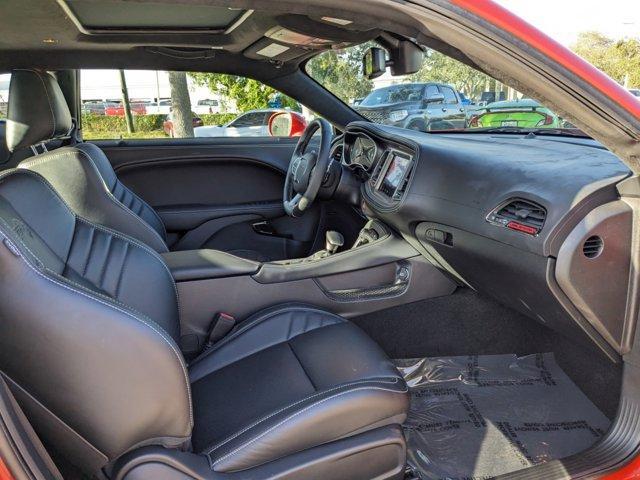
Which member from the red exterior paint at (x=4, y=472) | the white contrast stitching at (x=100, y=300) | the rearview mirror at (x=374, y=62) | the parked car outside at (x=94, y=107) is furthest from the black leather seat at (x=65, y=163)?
the red exterior paint at (x=4, y=472)

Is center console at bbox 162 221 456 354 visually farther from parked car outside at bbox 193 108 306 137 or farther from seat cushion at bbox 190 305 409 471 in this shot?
parked car outside at bbox 193 108 306 137

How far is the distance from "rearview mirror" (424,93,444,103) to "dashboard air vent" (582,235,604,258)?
49.2 inches

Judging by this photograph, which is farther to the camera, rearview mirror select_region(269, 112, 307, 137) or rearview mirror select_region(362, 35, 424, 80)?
rearview mirror select_region(269, 112, 307, 137)

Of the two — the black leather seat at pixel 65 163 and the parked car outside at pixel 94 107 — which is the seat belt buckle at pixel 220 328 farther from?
the parked car outside at pixel 94 107

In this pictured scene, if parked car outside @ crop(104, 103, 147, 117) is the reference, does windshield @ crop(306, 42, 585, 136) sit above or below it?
above

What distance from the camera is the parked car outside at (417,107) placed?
2.44m

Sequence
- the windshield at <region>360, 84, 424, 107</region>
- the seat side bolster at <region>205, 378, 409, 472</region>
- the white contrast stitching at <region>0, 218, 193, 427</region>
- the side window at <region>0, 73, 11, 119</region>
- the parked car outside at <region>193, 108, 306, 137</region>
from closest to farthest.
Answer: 1. the white contrast stitching at <region>0, 218, 193, 427</region>
2. the seat side bolster at <region>205, 378, 409, 472</region>
3. the side window at <region>0, 73, 11, 119</region>
4. the windshield at <region>360, 84, 424, 107</region>
5. the parked car outside at <region>193, 108, 306, 137</region>

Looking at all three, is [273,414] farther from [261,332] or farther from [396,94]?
[396,94]

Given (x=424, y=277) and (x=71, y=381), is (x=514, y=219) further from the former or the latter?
(x=71, y=381)

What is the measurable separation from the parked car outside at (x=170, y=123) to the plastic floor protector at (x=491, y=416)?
2.34 m

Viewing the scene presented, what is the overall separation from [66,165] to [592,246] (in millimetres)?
1760

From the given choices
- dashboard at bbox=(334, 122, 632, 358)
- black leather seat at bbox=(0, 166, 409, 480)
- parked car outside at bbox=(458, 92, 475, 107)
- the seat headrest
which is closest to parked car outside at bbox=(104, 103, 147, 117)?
the seat headrest

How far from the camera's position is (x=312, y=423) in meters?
1.32

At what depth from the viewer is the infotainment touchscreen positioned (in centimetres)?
215
